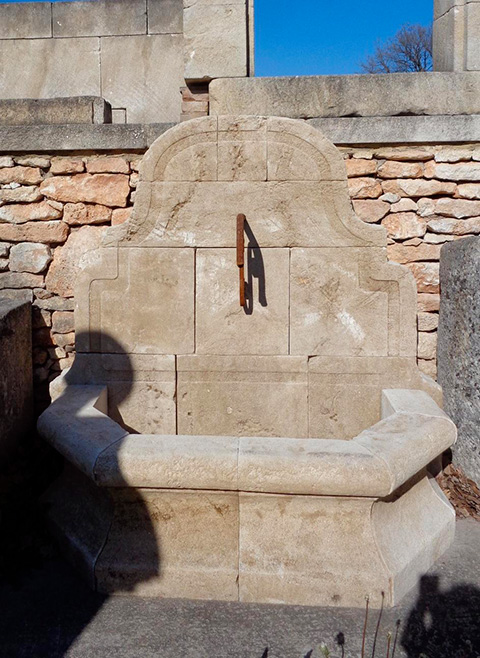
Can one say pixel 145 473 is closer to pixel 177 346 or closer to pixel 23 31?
pixel 177 346

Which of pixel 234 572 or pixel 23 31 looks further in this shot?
pixel 23 31

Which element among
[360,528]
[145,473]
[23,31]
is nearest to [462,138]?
[360,528]

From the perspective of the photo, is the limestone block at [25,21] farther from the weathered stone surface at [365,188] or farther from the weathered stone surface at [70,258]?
the weathered stone surface at [365,188]

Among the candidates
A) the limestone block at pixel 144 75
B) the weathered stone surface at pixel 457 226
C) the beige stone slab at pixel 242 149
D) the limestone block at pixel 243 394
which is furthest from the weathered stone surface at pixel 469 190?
the limestone block at pixel 144 75

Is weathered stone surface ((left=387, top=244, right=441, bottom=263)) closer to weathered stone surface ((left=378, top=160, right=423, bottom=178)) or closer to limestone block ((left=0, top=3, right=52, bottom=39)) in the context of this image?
weathered stone surface ((left=378, top=160, right=423, bottom=178))

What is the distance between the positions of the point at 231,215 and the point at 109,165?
0.99 m

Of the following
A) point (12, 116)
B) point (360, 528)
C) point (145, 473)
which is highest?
point (12, 116)

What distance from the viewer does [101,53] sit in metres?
5.20

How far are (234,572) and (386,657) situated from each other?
0.64m

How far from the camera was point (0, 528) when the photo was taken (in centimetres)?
270

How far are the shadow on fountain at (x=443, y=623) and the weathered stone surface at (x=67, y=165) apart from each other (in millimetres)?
3063

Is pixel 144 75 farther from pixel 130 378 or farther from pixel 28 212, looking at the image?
pixel 130 378

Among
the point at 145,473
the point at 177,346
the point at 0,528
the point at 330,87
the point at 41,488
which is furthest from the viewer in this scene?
the point at 330,87

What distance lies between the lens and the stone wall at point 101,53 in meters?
5.11
